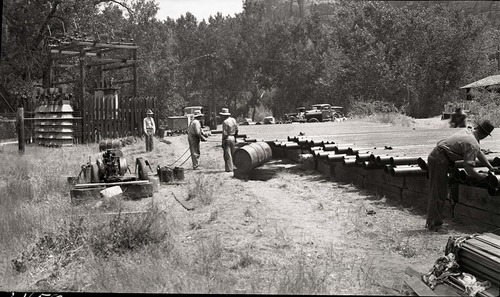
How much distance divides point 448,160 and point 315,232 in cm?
215

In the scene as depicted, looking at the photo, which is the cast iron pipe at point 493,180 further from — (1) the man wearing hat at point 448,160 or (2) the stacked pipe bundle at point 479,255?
(2) the stacked pipe bundle at point 479,255

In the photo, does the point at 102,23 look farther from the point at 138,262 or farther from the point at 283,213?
the point at 138,262

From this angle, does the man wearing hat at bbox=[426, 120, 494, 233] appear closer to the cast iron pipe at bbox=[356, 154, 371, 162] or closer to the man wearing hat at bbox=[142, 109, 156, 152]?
the cast iron pipe at bbox=[356, 154, 371, 162]

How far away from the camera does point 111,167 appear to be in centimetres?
1069

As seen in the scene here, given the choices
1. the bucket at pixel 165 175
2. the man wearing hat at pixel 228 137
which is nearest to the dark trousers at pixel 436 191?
the bucket at pixel 165 175

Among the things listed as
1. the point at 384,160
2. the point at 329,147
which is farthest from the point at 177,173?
the point at 384,160

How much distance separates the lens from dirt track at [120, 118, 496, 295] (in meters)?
5.70

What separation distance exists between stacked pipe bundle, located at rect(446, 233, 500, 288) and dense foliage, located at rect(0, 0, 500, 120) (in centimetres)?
445

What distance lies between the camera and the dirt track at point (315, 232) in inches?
225

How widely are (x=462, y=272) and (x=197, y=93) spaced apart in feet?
201

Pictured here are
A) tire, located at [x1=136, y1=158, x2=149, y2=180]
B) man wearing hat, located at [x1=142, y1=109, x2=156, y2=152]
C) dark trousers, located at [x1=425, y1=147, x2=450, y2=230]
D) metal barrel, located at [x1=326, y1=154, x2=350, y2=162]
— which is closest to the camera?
dark trousers, located at [x1=425, y1=147, x2=450, y2=230]

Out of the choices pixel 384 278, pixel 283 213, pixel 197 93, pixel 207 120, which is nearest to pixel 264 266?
pixel 384 278

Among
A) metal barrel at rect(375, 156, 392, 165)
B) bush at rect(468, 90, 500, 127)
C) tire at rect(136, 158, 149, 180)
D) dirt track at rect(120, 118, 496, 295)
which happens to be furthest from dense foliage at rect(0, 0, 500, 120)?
tire at rect(136, 158, 149, 180)

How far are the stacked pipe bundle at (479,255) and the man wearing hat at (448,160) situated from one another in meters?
1.61
